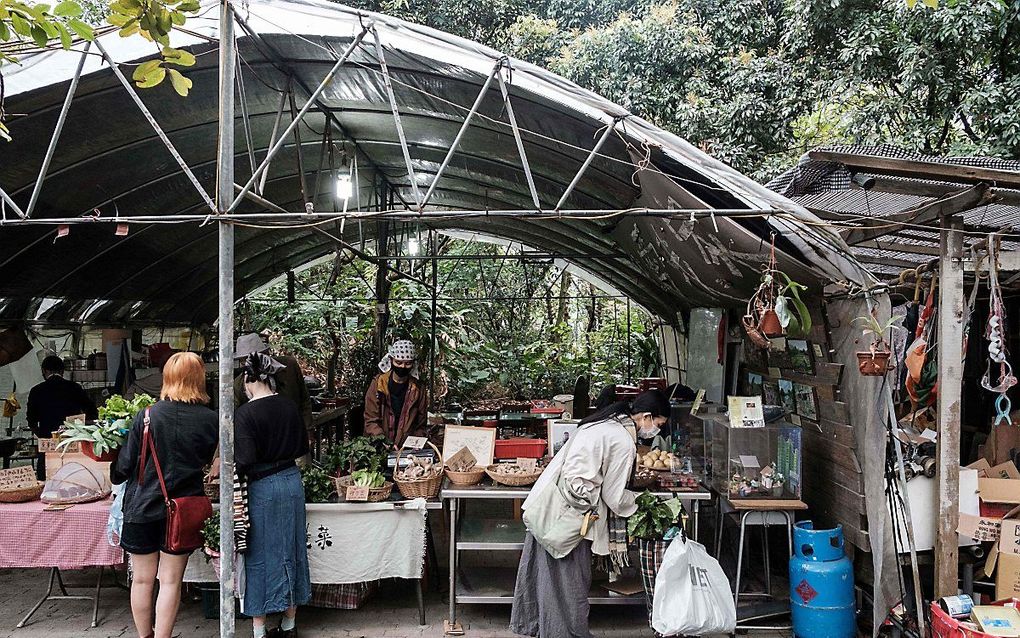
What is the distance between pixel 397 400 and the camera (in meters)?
7.11

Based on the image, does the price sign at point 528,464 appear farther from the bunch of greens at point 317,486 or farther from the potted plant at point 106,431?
the potted plant at point 106,431

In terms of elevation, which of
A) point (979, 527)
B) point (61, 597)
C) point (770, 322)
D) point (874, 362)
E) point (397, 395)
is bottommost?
point (61, 597)

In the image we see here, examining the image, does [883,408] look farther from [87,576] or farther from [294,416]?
[87,576]

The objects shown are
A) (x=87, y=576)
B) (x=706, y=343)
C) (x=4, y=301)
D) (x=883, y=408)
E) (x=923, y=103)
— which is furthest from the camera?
(x=923, y=103)

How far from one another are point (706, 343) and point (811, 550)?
4.32m

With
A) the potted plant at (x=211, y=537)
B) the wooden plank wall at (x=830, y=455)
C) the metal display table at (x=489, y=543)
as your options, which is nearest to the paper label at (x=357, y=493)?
→ the metal display table at (x=489, y=543)

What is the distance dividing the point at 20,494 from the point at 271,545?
208 cm

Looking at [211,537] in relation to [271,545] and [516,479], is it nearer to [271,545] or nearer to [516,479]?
[271,545]

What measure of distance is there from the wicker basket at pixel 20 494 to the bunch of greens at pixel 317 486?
197cm

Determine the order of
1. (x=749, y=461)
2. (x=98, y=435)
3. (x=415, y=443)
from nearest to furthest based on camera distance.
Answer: (x=98, y=435) < (x=749, y=461) < (x=415, y=443)

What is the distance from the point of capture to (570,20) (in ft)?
53.0

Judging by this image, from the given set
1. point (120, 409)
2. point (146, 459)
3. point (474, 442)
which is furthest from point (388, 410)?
point (146, 459)

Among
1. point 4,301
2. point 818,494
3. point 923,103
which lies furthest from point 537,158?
point 923,103

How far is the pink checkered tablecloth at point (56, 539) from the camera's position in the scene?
5.35 m
